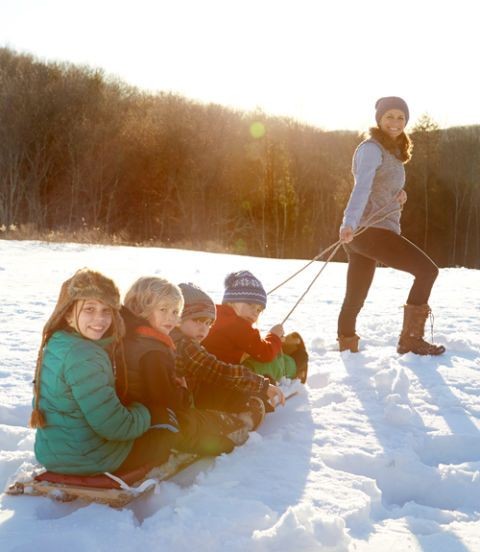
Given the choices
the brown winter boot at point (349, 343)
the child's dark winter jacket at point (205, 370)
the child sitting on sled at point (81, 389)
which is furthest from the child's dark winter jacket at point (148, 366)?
the brown winter boot at point (349, 343)

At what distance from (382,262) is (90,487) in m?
3.09

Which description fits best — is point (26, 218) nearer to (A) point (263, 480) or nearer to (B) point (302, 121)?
(B) point (302, 121)

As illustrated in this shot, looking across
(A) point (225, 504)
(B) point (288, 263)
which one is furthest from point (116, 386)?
(B) point (288, 263)

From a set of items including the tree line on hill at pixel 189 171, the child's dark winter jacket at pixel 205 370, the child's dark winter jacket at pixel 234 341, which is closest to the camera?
the child's dark winter jacket at pixel 205 370

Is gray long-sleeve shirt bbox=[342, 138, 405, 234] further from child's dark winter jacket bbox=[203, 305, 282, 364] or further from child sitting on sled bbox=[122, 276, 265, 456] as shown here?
child sitting on sled bbox=[122, 276, 265, 456]

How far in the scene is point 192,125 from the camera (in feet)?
102

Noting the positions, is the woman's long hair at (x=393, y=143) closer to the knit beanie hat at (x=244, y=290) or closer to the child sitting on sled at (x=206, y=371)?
the knit beanie hat at (x=244, y=290)

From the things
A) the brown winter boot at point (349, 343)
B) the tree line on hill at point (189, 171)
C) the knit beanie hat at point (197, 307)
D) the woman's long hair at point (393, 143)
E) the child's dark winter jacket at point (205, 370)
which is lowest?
the brown winter boot at point (349, 343)

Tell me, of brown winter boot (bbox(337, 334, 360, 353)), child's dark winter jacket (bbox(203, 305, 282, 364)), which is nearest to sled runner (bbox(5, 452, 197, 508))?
child's dark winter jacket (bbox(203, 305, 282, 364))

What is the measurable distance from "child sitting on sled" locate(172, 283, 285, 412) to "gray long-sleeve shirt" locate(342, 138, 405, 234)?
1767 millimetres

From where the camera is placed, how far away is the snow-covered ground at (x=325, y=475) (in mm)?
2227

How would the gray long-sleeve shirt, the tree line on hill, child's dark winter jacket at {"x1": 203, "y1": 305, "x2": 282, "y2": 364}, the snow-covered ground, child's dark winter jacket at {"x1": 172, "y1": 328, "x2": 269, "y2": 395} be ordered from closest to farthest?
the snow-covered ground
child's dark winter jacket at {"x1": 172, "y1": 328, "x2": 269, "y2": 395}
child's dark winter jacket at {"x1": 203, "y1": 305, "x2": 282, "y2": 364}
the gray long-sleeve shirt
the tree line on hill

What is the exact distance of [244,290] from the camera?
3.84m

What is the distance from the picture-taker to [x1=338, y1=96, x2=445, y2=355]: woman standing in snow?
484 centimetres
